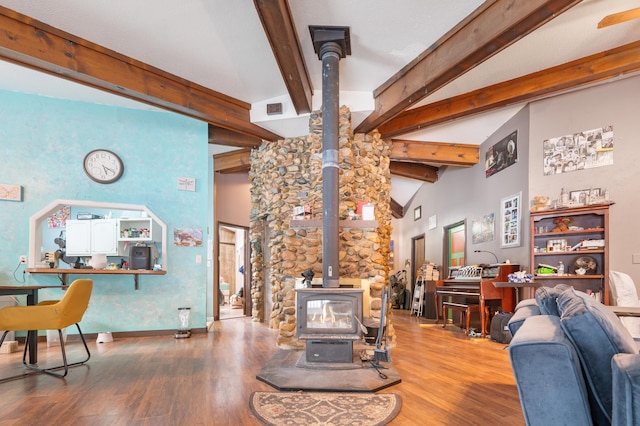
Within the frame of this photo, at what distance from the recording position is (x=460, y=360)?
392 centimetres

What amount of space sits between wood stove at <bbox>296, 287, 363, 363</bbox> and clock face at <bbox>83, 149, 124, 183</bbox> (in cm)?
326

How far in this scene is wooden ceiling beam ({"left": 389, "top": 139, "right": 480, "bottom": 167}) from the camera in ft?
21.0

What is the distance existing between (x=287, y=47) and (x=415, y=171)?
5.28m

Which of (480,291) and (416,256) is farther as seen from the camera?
(416,256)

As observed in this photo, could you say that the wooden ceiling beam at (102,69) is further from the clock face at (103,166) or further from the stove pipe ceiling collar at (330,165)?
the stove pipe ceiling collar at (330,165)

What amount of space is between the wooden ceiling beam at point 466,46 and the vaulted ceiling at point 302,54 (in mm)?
12

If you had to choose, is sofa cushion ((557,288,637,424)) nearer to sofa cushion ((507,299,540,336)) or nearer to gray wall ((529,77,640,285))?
sofa cushion ((507,299,540,336))

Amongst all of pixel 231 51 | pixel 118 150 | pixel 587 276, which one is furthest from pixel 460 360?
pixel 118 150

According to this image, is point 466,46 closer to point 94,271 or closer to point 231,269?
point 94,271

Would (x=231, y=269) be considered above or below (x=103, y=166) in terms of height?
below

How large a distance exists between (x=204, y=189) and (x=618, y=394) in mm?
5413

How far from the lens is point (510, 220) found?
5.52 m

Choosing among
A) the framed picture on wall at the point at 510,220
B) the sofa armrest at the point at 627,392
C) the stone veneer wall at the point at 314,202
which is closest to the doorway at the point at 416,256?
the framed picture on wall at the point at 510,220

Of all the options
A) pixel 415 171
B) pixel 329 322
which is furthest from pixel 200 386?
pixel 415 171
